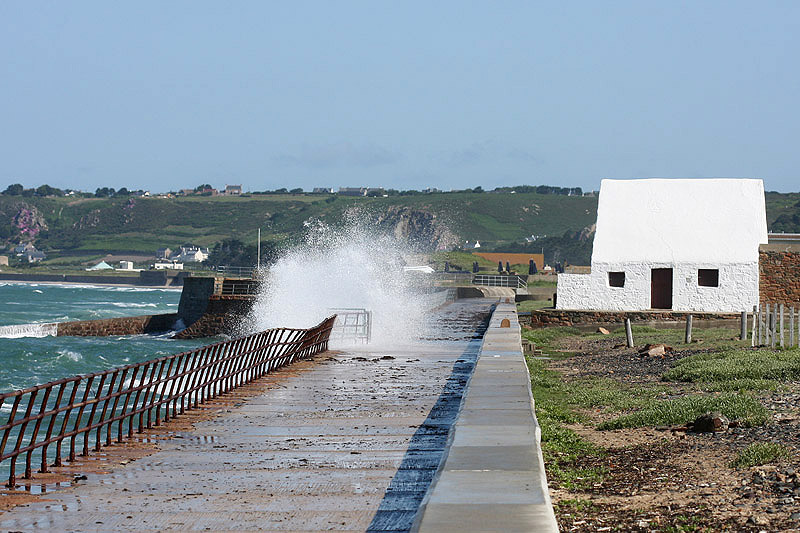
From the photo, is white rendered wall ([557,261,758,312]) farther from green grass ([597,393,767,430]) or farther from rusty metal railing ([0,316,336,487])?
green grass ([597,393,767,430])

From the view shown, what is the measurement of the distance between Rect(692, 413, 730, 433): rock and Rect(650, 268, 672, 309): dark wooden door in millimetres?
27809

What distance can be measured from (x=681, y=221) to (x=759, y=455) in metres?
31.2

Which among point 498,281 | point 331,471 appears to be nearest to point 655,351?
point 331,471

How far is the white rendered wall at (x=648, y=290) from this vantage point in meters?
36.6

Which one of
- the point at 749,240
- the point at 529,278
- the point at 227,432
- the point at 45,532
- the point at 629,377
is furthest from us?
the point at 529,278

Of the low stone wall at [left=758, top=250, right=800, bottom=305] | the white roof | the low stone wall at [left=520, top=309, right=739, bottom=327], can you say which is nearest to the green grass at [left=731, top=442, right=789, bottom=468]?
the low stone wall at [left=520, top=309, right=739, bottom=327]

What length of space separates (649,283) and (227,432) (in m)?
29.1

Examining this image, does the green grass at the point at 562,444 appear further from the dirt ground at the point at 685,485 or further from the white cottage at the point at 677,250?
the white cottage at the point at 677,250

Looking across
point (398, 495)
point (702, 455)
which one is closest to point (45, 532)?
point (398, 495)

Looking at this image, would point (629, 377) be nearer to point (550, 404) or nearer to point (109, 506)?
point (550, 404)

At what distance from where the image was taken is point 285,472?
27.3ft

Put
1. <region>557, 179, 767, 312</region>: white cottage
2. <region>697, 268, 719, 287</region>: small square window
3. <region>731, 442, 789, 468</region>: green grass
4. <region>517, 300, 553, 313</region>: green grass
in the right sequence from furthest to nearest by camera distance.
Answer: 1. <region>517, 300, 553, 313</region>: green grass
2. <region>697, 268, 719, 287</region>: small square window
3. <region>557, 179, 767, 312</region>: white cottage
4. <region>731, 442, 789, 468</region>: green grass

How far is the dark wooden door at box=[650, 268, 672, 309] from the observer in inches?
1485

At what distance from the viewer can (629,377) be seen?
59.2 feet
